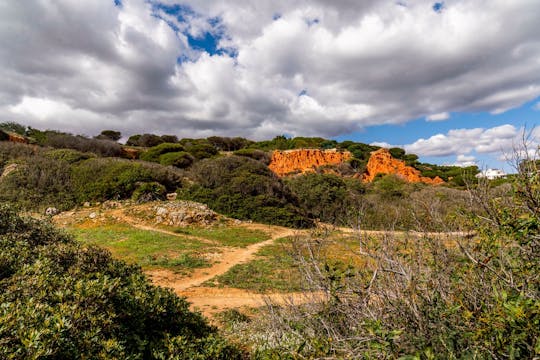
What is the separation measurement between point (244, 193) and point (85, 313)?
18178mm

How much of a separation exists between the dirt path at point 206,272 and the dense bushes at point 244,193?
5370 millimetres

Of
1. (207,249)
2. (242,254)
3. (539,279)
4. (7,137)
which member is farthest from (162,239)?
(7,137)

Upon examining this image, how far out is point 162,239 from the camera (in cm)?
1350

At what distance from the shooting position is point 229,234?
15688 mm

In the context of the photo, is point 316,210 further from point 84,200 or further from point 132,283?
point 132,283

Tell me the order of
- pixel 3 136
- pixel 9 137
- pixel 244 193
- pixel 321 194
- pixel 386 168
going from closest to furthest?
pixel 244 193
pixel 321 194
pixel 3 136
pixel 9 137
pixel 386 168

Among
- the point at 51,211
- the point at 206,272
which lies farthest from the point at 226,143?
the point at 206,272

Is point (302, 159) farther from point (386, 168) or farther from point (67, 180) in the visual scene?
point (67, 180)

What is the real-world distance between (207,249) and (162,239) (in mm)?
2455

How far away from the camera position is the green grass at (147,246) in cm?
1068

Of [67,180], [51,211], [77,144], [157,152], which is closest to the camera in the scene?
[51,211]

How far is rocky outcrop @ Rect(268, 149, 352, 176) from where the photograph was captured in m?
44.0

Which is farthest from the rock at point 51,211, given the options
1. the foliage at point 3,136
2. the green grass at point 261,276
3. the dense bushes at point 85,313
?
the foliage at point 3,136

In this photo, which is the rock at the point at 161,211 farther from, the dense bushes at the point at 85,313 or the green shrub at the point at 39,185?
the dense bushes at the point at 85,313
